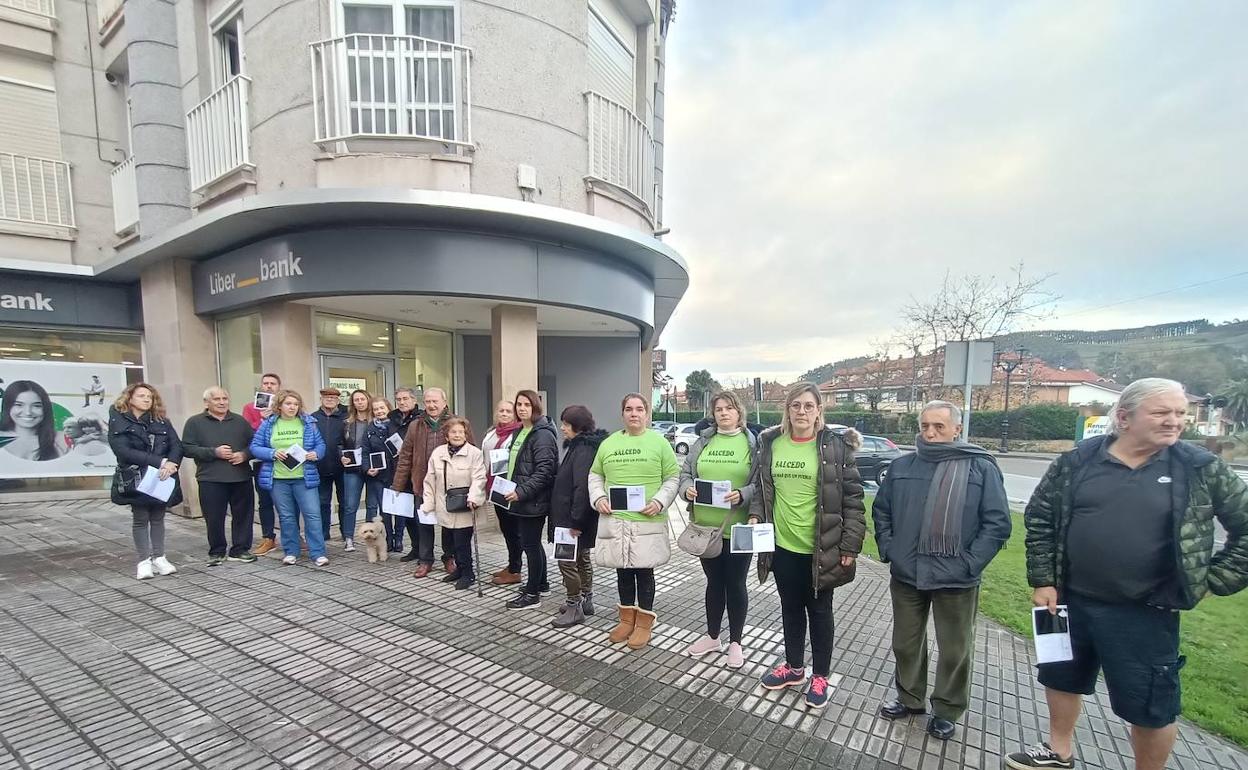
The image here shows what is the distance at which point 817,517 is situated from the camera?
2.87 meters

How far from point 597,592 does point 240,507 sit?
158 inches

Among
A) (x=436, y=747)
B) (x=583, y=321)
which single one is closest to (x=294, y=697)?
(x=436, y=747)

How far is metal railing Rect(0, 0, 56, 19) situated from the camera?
870 cm

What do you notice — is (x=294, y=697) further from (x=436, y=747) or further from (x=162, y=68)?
(x=162, y=68)

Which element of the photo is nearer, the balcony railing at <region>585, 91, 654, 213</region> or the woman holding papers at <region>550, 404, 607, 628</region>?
the woman holding papers at <region>550, 404, 607, 628</region>

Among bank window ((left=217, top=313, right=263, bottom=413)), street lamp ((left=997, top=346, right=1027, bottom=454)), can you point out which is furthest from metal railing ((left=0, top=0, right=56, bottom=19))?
street lamp ((left=997, top=346, right=1027, bottom=454))

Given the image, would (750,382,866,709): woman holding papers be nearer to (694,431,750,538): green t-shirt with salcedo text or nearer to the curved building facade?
(694,431,750,538): green t-shirt with salcedo text

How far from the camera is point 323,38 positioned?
607 cm

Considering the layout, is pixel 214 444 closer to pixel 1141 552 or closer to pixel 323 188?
pixel 323 188

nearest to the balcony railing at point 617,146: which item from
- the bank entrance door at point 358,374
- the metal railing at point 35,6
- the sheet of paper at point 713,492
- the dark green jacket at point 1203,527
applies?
the bank entrance door at point 358,374

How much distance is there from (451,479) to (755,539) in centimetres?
291

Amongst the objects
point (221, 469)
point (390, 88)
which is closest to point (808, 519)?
point (221, 469)

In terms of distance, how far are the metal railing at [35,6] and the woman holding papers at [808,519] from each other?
1421cm

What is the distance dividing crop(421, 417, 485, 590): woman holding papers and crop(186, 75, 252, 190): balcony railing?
502 cm
